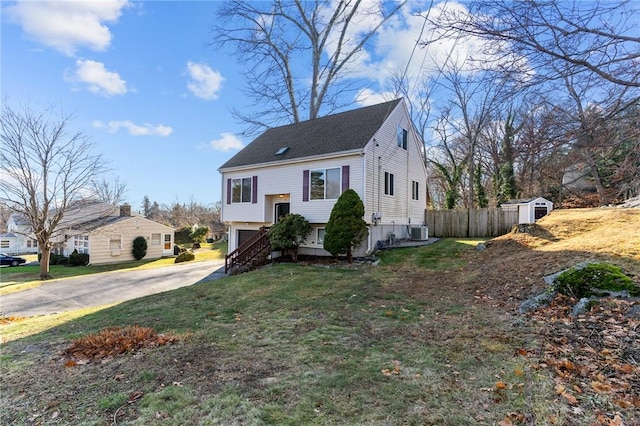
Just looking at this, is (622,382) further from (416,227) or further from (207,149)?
(207,149)

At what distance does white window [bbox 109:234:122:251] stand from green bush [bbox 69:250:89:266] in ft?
5.62

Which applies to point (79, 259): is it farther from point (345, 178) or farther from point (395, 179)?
point (395, 179)

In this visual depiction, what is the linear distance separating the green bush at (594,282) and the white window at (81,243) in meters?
29.2

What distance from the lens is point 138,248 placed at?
25.5 metres

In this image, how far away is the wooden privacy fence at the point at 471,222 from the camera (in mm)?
16422

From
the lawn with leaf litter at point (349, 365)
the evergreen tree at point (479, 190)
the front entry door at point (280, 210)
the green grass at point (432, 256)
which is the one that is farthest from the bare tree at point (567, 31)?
the evergreen tree at point (479, 190)

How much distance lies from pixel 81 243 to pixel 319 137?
2278cm

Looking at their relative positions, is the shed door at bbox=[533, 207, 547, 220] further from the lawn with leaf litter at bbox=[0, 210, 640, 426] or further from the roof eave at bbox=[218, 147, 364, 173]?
the roof eave at bbox=[218, 147, 364, 173]

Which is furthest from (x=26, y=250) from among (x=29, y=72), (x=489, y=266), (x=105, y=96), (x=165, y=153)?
(x=489, y=266)

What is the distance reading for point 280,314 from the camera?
19.6 feet

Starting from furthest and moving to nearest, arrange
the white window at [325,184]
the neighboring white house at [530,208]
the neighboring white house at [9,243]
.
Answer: the neighboring white house at [9,243] < the neighboring white house at [530,208] < the white window at [325,184]

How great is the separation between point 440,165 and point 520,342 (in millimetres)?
24876

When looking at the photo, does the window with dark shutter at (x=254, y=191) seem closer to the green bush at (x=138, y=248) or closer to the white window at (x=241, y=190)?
the white window at (x=241, y=190)

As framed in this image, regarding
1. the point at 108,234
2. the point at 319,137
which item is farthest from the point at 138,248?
the point at 319,137
